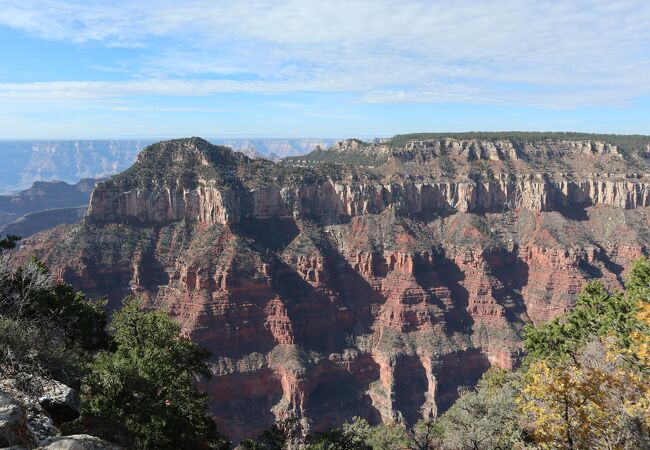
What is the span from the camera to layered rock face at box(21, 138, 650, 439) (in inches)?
3570

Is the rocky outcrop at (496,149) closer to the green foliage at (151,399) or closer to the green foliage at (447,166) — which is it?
the green foliage at (447,166)

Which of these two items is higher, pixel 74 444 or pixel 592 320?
pixel 74 444

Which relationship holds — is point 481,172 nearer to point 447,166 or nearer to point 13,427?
point 447,166

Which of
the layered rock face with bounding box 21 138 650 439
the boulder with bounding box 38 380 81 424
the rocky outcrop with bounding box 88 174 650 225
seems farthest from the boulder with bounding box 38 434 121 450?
the rocky outcrop with bounding box 88 174 650 225

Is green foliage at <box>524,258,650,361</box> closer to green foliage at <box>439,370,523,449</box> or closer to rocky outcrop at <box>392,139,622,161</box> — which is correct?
green foliage at <box>439,370,523,449</box>

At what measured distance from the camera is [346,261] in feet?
364

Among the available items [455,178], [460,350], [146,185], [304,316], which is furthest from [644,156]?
[146,185]

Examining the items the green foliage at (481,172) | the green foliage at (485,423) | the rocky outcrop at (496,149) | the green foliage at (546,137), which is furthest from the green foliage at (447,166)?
the green foliage at (485,423)

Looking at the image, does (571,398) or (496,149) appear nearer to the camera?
(571,398)

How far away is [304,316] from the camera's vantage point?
9800 cm

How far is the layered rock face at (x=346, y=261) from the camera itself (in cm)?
9069

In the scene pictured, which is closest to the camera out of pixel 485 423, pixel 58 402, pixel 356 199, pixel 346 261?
pixel 58 402

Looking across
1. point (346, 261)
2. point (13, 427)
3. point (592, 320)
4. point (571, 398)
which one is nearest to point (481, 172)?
point (346, 261)

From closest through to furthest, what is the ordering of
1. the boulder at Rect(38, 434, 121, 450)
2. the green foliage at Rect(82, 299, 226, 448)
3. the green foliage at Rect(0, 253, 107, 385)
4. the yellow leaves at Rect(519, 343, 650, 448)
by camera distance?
the boulder at Rect(38, 434, 121, 450)
the yellow leaves at Rect(519, 343, 650, 448)
the green foliage at Rect(0, 253, 107, 385)
the green foliage at Rect(82, 299, 226, 448)
